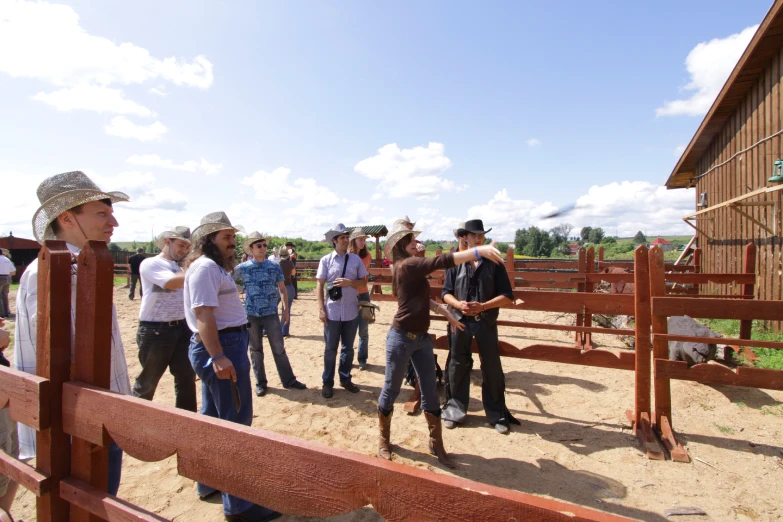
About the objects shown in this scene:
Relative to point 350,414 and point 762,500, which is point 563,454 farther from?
point 350,414

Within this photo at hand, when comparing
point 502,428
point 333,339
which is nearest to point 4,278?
point 333,339

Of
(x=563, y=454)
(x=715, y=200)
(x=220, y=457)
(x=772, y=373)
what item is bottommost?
(x=563, y=454)

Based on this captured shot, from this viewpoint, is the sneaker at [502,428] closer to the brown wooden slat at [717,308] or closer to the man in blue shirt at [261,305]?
the brown wooden slat at [717,308]

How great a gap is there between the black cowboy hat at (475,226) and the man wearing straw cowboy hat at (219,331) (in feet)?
6.75

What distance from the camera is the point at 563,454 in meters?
3.43

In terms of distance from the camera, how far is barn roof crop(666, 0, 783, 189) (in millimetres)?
6207

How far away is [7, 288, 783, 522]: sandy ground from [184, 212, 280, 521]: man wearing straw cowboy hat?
72 centimetres

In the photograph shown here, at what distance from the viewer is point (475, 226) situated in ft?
12.3

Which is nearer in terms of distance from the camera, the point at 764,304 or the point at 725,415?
the point at 764,304

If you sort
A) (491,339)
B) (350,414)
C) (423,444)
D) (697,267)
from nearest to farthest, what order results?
(423,444), (491,339), (350,414), (697,267)

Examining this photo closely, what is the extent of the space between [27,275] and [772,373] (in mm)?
4910

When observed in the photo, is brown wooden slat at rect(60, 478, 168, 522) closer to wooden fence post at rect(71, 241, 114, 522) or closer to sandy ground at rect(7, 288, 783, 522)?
wooden fence post at rect(71, 241, 114, 522)

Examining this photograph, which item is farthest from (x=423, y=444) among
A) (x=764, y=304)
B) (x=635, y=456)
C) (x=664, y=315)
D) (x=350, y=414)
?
(x=764, y=304)

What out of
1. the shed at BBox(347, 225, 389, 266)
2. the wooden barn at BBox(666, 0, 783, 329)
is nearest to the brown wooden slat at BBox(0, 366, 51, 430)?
the wooden barn at BBox(666, 0, 783, 329)
